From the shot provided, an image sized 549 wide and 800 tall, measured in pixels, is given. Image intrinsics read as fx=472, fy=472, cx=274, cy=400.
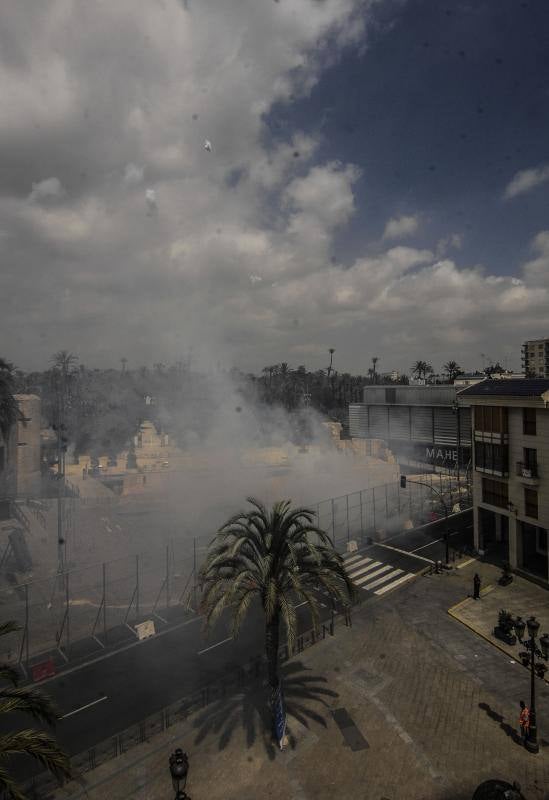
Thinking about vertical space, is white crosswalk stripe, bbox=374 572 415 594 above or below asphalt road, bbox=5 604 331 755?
above

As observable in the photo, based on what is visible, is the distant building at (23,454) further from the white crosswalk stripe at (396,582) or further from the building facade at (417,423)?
the building facade at (417,423)

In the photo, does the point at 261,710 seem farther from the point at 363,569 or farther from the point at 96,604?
the point at 363,569

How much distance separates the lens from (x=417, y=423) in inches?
2349

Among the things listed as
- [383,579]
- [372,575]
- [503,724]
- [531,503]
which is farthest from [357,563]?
[503,724]

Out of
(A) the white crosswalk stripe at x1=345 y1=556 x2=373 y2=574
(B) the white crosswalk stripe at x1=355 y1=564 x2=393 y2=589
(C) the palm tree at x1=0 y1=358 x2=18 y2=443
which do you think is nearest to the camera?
(B) the white crosswalk stripe at x1=355 y1=564 x2=393 y2=589

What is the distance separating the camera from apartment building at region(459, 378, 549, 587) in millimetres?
24672

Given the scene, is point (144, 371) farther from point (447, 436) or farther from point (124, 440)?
point (447, 436)

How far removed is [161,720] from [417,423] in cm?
5020

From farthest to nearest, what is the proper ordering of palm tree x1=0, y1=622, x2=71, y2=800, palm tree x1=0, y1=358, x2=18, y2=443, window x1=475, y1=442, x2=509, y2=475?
palm tree x1=0, y1=358, x2=18, y2=443 < window x1=475, y1=442, x2=509, y2=475 < palm tree x1=0, y1=622, x2=71, y2=800

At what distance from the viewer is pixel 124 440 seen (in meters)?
68.6

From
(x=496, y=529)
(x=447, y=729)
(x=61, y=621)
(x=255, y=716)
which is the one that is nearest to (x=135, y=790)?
(x=255, y=716)

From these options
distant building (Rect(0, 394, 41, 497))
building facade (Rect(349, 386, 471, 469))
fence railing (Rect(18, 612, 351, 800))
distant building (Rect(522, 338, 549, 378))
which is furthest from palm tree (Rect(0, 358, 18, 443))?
distant building (Rect(522, 338, 549, 378))

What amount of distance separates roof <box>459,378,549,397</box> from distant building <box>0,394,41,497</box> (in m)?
35.3

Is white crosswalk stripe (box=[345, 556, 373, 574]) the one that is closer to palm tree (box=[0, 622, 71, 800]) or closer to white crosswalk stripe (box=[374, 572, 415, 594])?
white crosswalk stripe (box=[374, 572, 415, 594])
